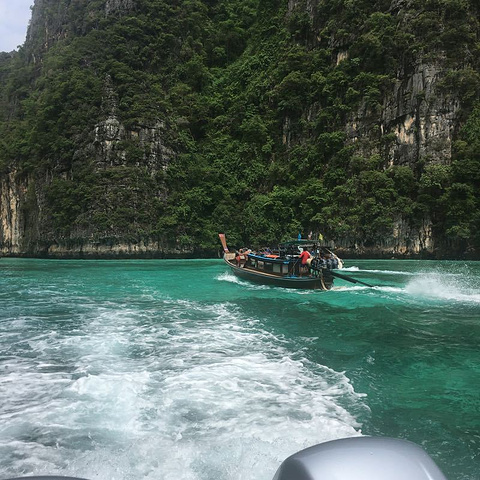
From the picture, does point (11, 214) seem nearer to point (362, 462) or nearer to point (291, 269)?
point (291, 269)

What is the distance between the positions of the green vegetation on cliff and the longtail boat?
2065cm

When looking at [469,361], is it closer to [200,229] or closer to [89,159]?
[200,229]

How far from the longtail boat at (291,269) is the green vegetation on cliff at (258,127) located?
813 inches

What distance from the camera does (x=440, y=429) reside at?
4172 millimetres

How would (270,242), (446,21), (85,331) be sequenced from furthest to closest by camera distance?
(270,242) < (446,21) < (85,331)

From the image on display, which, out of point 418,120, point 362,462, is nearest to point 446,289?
point 362,462

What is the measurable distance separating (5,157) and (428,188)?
6091 cm

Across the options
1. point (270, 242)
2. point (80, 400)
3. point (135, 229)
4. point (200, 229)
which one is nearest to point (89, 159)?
point (135, 229)

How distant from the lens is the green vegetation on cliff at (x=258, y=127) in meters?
36.4

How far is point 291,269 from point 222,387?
12102mm

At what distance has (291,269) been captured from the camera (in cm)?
1708

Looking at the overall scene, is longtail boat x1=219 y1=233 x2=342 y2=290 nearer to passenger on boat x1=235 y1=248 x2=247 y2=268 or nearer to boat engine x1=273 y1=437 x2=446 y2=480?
passenger on boat x1=235 y1=248 x2=247 y2=268

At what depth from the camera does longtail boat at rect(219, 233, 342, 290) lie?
15867 mm

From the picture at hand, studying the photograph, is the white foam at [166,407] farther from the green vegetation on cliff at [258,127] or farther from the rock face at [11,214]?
the rock face at [11,214]
